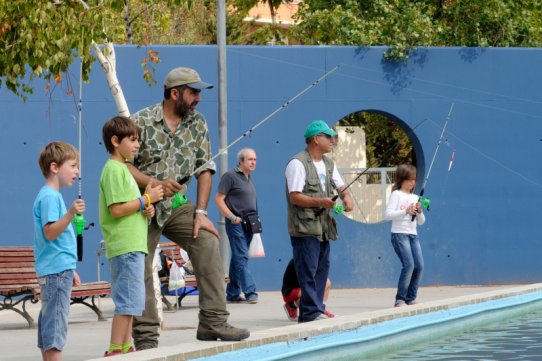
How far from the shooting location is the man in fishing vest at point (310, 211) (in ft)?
34.4

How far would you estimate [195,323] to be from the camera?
11.8m

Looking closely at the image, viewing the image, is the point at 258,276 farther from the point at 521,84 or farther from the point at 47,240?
the point at 47,240

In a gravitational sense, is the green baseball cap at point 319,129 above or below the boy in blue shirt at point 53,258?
above

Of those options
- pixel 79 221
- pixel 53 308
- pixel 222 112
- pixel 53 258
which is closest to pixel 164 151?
pixel 79 221

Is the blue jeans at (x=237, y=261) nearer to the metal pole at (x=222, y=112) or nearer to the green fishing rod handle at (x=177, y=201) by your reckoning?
the metal pole at (x=222, y=112)

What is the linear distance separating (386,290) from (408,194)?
12.2 feet

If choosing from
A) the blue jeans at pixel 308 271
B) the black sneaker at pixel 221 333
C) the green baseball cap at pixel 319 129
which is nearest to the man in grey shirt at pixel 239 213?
the blue jeans at pixel 308 271

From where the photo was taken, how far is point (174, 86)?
8.44m

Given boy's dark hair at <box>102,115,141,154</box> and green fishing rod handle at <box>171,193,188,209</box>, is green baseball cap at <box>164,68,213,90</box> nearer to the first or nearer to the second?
boy's dark hair at <box>102,115,141,154</box>

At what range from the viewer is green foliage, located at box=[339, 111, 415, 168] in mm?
26172

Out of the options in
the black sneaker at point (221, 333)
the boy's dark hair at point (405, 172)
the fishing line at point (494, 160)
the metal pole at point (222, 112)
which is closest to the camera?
the black sneaker at point (221, 333)

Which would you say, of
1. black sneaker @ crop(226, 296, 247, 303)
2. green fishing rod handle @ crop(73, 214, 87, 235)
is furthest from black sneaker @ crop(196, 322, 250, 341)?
black sneaker @ crop(226, 296, 247, 303)

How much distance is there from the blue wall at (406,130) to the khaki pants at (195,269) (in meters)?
7.63

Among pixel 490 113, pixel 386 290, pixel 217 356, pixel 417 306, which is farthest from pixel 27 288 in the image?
pixel 490 113
